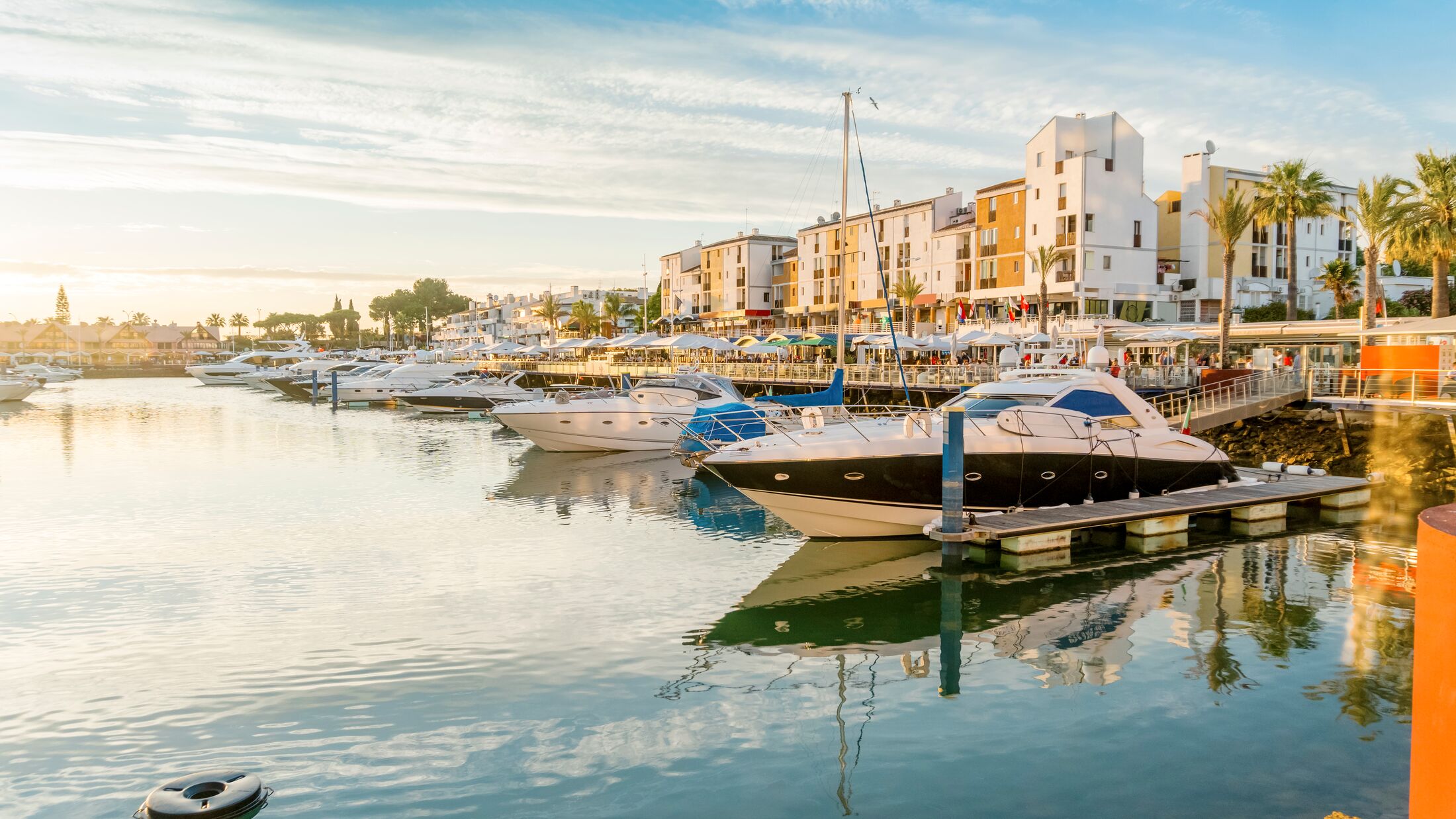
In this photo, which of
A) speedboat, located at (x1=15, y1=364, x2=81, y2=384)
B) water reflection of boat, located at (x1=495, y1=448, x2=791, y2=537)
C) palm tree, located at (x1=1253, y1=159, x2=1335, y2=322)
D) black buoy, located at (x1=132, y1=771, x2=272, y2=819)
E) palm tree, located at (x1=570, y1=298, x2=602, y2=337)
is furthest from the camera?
palm tree, located at (x1=570, y1=298, x2=602, y2=337)

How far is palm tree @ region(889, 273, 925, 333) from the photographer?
7000cm

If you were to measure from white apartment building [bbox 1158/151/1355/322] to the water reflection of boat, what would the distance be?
4372 cm

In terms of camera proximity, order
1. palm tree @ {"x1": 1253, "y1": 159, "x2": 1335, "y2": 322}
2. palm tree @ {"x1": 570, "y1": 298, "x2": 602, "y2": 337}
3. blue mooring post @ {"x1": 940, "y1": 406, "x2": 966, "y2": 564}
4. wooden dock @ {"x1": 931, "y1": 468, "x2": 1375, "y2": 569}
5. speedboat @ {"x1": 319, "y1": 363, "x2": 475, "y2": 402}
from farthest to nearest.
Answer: palm tree @ {"x1": 570, "y1": 298, "x2": 602, "y2": 337} → speedboat @ {"x1": 319, "y1": 363, "x2": 475, "y2": 402} → palm tree @ {"x1": 1253, "y1": 159, "x2": 1335, "y2": 322} → wooden dock @ {"x1": 931, "y1": 468, "x2": 1375, "y2": 569} → blue mooring post @ {"x1": 940, "y1": 406, "x2": 966, "y2": 564}

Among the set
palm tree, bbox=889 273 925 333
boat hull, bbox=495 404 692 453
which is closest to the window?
boat hull, bbox=495 404 692 453

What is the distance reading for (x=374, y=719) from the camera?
9852 millimetres

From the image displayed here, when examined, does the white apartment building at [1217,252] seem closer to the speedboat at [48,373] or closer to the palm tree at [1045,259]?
the palm tree at [1045,259]

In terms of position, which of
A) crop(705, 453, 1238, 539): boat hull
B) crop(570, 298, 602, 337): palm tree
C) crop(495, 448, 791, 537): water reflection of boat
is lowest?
crop(495, 448, 791, 537): water reflection of boat

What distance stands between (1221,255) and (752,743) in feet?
208

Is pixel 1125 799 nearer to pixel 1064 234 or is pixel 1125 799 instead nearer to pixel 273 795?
pixel 273 795

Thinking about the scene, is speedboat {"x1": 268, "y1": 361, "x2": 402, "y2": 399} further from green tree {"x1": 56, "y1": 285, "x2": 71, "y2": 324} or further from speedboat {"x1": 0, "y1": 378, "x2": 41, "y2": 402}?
green tree {"x1": 56, "y1": 285, "x2": 71, "y2": 324}

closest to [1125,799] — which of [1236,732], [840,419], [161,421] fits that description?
[1236,732]

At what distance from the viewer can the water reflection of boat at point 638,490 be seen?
22.8 metres

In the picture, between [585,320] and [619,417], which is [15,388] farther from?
[585,320]

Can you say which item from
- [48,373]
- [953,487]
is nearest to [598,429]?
[953,487]
